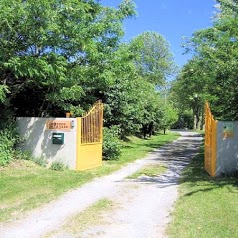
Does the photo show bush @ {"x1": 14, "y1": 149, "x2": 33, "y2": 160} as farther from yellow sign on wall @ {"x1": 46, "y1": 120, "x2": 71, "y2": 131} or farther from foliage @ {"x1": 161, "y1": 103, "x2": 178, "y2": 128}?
foliage @ {"x1": 161, "y1": 103, "x2": 178, "y2": 128}

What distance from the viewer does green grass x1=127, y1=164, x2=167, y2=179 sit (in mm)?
13216

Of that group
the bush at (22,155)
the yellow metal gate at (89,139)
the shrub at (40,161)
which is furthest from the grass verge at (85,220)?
the bush at (22,155)

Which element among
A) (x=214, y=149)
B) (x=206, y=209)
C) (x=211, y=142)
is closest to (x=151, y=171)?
(x=211, y=142)

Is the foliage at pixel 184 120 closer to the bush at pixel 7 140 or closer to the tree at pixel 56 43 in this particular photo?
the tree at pixel 56 43

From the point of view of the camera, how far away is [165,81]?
2489 inches

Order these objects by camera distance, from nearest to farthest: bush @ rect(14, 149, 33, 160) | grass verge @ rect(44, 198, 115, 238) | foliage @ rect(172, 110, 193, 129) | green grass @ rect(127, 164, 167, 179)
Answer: grass verge @ rect(44, 198, 115, 238) → green grass @ rect(127, 164, 167, 179) → bush @ rect(14, 149, 33, 160) → foliage @ rect(172, 110, 193, 129)

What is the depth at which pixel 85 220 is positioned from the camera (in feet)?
24.0

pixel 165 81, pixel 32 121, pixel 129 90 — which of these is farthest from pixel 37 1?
pixel 165 81

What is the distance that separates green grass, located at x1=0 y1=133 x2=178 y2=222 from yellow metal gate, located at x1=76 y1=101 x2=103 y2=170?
47 cm

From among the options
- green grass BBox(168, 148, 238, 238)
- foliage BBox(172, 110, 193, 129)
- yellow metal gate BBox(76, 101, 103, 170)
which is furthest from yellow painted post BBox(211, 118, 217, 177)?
foliage BBox(172, 110, 193, 129)

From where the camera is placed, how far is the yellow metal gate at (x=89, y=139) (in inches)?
544

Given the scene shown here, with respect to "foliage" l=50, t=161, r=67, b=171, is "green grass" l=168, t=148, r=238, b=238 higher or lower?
lower

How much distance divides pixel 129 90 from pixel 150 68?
117ft

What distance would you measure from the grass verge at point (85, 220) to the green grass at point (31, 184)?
1097 millimetres
